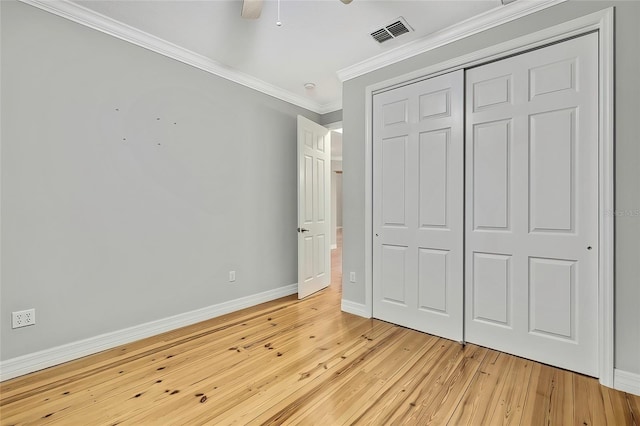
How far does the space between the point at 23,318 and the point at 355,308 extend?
108 inches

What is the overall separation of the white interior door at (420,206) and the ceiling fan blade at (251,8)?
146 centimetres

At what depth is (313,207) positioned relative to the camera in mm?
4047

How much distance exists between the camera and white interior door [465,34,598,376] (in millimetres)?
2057

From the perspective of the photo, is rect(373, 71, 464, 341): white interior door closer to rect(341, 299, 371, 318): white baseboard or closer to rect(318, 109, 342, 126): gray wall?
rect(341, 299, 371, 318): white baseboard

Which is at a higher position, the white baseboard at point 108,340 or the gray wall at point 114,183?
the gray wall at point 114,183

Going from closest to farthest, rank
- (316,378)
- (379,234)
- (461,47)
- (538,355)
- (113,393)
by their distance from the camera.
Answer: (113,393)
(316,378)
(538,355)
(461,47)
(379,234)

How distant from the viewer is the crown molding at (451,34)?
2.23m

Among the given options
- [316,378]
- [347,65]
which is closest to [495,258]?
[316,378]

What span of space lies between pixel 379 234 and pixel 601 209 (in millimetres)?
1699

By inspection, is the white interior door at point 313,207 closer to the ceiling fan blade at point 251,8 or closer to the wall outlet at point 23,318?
the ceiling fan blade at point 251,8

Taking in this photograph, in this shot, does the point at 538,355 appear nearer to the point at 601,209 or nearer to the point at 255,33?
the point at 601,209

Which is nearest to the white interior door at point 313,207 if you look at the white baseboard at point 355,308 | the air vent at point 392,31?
the white baseboard at point 355,308

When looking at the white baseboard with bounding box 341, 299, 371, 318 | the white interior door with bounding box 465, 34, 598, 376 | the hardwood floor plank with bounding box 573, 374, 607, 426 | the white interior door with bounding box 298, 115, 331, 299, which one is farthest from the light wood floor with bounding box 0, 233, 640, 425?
the white interior door with bounding box 298, 115, 331, 299

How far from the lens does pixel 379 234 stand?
3.12 m
